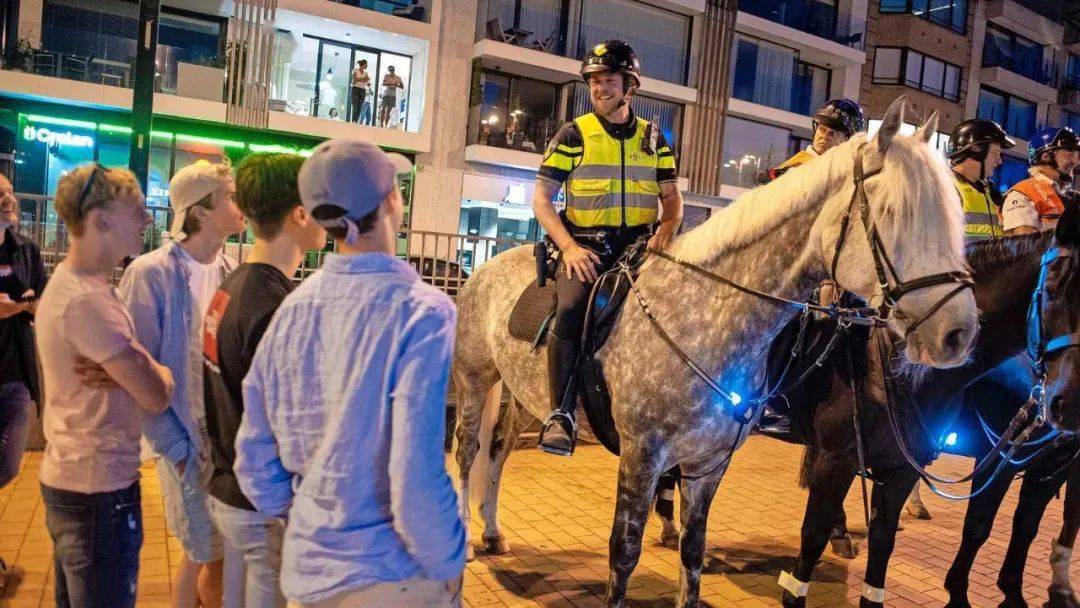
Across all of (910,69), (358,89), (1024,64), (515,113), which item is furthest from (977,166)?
(1024,64)

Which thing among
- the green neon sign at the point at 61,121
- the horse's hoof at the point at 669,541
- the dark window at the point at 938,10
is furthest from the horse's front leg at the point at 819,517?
the dark window at the point at 938,10

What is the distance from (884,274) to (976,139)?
10.7ft

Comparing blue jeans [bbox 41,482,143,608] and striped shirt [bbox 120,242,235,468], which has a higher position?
striped shirt [bbox 120,242,235,468]

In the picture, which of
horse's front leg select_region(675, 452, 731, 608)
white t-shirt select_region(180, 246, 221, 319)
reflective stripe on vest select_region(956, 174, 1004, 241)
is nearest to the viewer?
white t-shirt select_region(180, 246, 221, 319)

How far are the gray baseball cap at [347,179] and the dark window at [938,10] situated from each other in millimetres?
34732

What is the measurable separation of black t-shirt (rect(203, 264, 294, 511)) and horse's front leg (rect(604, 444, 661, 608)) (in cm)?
192

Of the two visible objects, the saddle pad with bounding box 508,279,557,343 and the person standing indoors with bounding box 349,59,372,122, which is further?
the person standing indoors with bounding box 349,59,372,122

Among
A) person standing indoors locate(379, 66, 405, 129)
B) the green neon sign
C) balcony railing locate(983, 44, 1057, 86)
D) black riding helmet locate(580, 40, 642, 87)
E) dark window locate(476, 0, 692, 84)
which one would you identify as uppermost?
balcony railing locate(983, 44, 1057, 86)

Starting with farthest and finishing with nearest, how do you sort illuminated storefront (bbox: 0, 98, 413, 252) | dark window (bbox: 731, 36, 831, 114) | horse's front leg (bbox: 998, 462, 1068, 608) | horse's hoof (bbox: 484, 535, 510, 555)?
1. dark window (bbox: 731, 36, 831, 114)
2. illuminated storefront (bbox: 0, 98, 413, 252)
3. horse's hoof (bbox: 484, 535, 510, 555)
4. horse's front leg (bbox: 998, 462, 1068, 608)

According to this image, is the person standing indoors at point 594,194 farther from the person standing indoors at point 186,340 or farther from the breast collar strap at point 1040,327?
the breast collar strap at point 1040,327

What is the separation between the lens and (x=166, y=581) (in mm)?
4434

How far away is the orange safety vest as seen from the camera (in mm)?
5348

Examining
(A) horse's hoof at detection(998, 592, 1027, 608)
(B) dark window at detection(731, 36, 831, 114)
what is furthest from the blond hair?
(B) dark window at detection(731, 36, 831, 114)

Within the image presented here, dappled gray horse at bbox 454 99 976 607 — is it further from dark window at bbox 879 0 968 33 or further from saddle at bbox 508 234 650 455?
dark window at bbox 879 0 968 33
